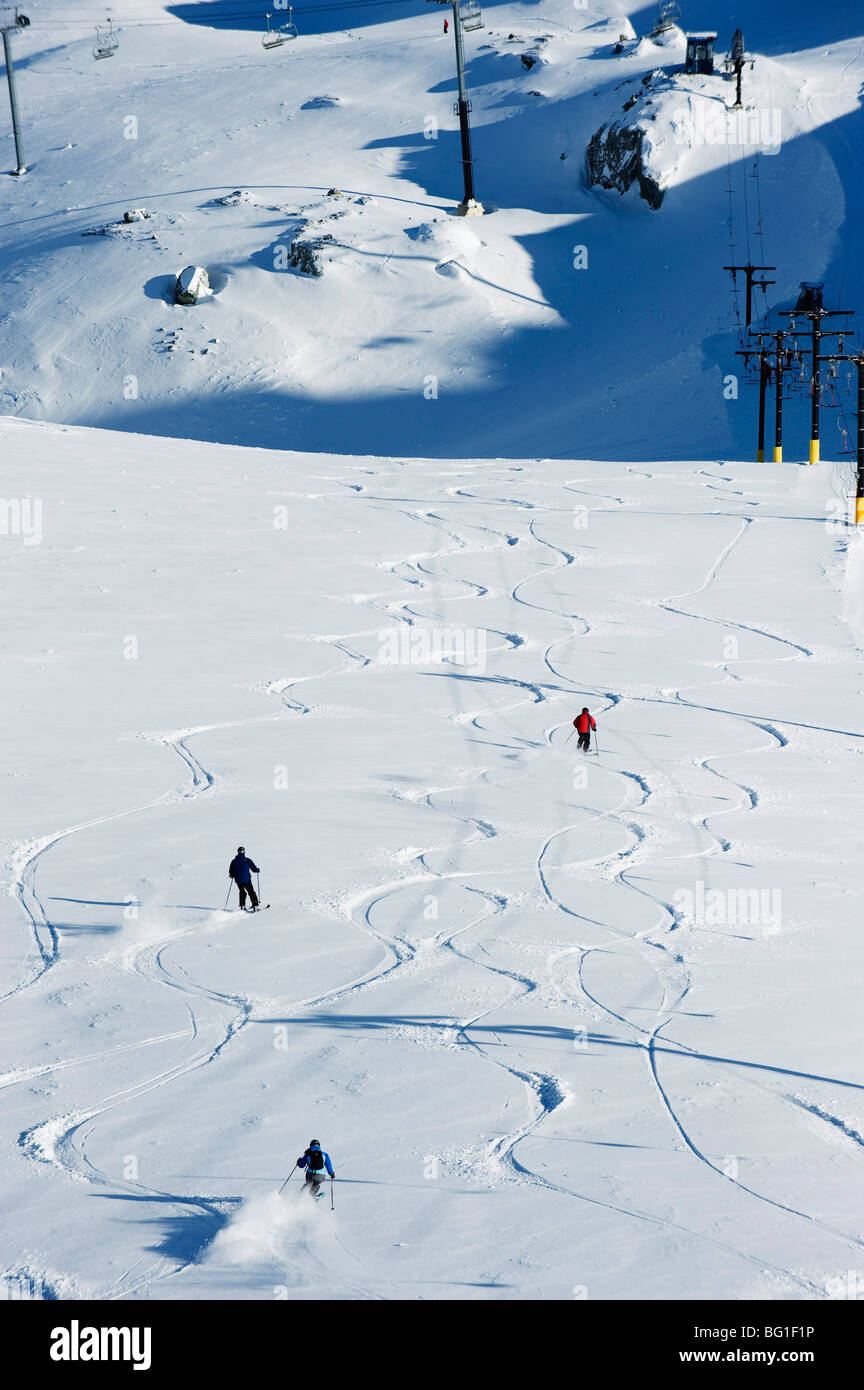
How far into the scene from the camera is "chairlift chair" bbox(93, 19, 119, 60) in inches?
3364

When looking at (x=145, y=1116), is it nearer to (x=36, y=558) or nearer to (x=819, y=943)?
(x=819, y=943)

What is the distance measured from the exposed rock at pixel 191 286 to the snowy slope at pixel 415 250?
85 centimetres

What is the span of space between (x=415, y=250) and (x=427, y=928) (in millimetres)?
53030

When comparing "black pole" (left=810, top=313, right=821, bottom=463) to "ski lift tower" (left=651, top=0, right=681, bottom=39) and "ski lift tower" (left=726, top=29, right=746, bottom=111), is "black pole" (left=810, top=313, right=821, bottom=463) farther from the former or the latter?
"ski lift tower" (left=651, top=0, right=681, bottom=39)

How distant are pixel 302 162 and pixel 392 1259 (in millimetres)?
66737

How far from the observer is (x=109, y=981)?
1161 cm

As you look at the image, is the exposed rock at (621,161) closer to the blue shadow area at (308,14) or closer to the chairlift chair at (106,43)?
the blue shadow area at (308,14)

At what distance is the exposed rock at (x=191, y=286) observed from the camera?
2311 inches

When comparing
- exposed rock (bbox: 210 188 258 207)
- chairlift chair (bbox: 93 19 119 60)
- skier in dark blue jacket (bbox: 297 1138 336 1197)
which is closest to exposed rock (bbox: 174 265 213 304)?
exposed rock (bbox: 210 188 258 207)

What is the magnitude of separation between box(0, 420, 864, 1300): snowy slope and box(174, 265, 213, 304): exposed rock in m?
34.0

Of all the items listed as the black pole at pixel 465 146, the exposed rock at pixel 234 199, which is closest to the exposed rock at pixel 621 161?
the black pole at pixel 465 146

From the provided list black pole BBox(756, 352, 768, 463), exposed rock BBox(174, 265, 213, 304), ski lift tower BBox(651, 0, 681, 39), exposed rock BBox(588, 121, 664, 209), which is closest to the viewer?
black pole BBox(756, 352, 768, 463)

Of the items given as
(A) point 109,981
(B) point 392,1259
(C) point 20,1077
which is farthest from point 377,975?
A: (B) point 392,1259

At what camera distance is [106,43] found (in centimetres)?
8700
